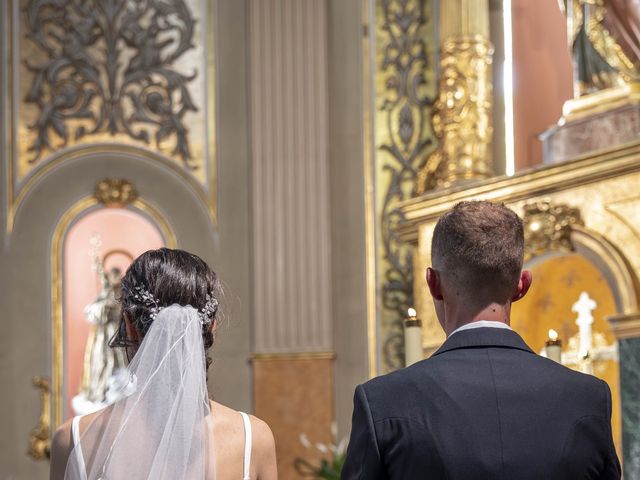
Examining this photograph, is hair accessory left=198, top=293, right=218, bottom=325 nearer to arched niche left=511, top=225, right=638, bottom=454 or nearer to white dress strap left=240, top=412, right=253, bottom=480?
white dress strap left=240, top=412, right=253, bottom=480

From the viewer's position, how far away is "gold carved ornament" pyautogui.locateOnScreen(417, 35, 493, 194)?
799 cm

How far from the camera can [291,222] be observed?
29.0ft

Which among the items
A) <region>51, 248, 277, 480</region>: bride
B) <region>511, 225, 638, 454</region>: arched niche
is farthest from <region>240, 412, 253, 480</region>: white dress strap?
<region>511, 225, 638, 454</region>: arched niche

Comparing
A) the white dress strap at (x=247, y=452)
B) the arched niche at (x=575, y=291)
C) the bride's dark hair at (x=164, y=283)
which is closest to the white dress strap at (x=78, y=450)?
the bride's dark hair at (x=164, y=283)

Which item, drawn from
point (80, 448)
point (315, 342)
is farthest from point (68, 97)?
point (80, 448)

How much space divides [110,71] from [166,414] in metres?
6.38

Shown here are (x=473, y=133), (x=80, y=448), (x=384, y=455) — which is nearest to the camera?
(x=384, y=455)

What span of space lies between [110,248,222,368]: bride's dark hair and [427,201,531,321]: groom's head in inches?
28.2

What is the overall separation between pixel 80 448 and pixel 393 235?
5890 mm

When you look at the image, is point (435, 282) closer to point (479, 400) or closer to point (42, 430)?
point (479, 400)

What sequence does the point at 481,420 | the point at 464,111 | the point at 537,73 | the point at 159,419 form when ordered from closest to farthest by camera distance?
the point at 481,420
the point at 159,419
the point at 464,111
the point at 537,73

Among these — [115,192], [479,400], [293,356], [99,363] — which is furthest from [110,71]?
[479,400]

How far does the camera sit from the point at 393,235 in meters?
8.60

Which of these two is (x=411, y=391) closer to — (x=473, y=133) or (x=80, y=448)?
(x=80, y=448)
